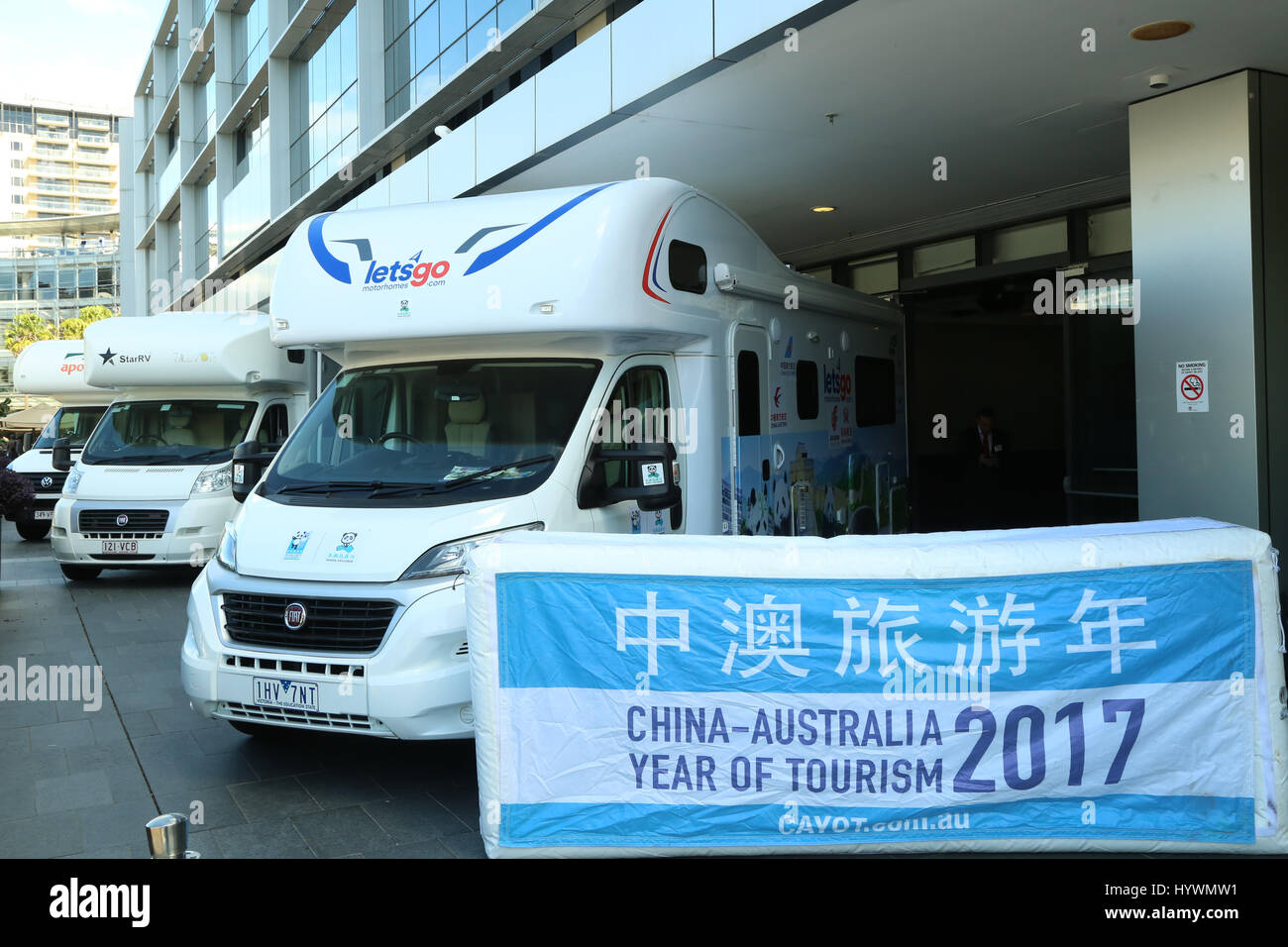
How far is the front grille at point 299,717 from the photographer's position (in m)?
4.91

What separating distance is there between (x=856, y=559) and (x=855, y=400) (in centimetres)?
505

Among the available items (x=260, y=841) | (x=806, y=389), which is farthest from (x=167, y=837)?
(x=806, y=389)

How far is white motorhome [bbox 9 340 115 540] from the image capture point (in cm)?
1655

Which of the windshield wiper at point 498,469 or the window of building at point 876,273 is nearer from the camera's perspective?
the windshield wiper at point 498,469

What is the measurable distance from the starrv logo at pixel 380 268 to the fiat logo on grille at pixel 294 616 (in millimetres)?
1859

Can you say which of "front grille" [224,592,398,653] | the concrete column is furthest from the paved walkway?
the concrete column

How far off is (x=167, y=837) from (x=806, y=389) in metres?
5.62

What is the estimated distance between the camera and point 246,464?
24.3 ft

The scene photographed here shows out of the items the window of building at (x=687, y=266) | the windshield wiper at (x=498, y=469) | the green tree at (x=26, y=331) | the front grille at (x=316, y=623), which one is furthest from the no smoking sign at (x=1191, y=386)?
the green tree at (x=26, y=331)

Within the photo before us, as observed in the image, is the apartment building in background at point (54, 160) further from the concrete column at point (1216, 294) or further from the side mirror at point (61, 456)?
the concrete column at point (1216, 294)

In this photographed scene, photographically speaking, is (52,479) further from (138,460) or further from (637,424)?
(637,424)

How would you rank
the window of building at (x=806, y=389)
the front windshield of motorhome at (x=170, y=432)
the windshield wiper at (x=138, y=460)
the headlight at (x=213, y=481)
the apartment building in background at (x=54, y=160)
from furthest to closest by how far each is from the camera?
the apartment building in background at (x=54, y=160), the front windshield of motorhome at (x=170, y=432), the windshield wiper at (x=138, y=460), the headlight at (x=213, y=481), the window of building at (x=806, y=389)

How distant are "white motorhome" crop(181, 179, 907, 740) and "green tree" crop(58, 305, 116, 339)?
54.9 meters

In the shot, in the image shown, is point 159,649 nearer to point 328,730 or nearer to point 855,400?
point 328,730
